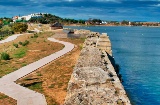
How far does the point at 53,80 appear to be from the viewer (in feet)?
53.6

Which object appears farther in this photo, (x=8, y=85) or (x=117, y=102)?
(x=8, y=85)

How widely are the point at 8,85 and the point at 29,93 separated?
2204 millimetres

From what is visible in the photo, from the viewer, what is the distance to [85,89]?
9766mm

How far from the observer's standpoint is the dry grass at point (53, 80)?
13234mm

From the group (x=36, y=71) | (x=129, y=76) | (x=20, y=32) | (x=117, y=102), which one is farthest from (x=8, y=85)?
(x=20, y=32)

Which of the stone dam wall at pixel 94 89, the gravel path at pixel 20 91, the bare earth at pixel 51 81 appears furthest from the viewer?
Result: the bare earth at pixel 51 81

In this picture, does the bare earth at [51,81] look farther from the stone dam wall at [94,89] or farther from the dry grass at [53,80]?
the stone dam wall at [94,89]

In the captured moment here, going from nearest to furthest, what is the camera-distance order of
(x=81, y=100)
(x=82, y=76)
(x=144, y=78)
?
(x=81, y=100)
(x=82, y=76)
(x=144, y=78)

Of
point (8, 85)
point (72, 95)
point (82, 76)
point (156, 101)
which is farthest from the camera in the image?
point (156, 101)

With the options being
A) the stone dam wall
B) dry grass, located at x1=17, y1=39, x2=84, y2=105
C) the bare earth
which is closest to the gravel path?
the bare earth

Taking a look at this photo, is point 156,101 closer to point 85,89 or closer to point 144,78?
point 144,78

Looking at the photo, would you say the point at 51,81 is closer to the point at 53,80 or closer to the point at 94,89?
the point at 53,80

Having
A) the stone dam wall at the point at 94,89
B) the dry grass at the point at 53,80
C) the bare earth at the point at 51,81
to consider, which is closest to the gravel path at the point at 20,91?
the bare earth at the point at 51,81

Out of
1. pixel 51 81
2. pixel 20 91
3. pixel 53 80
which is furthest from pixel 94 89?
pixel 53 80
